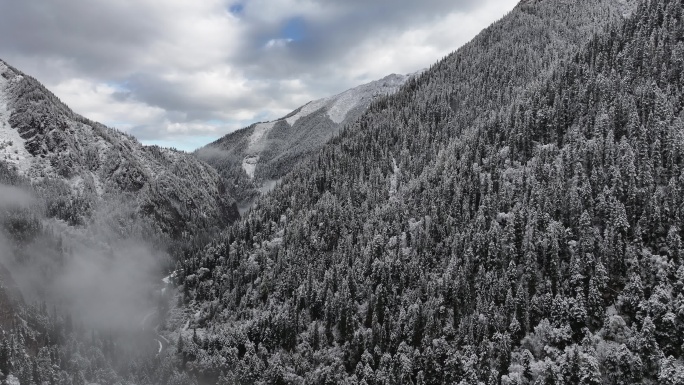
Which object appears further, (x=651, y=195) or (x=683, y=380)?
(x=651, y=195)

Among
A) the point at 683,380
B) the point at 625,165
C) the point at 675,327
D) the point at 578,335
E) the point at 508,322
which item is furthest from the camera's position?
the point at 625,165

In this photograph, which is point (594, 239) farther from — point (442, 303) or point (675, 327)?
point (442, 303)

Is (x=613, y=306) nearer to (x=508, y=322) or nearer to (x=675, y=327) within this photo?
(x=675, y=327)

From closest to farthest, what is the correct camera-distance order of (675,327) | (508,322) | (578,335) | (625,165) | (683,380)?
(683,380), (675,327), (578,335), (508,322), (625,165)

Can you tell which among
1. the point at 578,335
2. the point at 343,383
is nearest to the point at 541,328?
the point at 578,335

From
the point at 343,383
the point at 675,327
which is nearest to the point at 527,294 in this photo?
the point at 675,327

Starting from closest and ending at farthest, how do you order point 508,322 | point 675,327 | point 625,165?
1. point 675,327
2. point 508,322
3. point 625,165

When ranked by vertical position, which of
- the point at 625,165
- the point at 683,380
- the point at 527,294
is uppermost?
the point at 625,165

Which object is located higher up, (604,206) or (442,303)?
(604,206)

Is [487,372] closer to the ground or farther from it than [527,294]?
closer to the ground
